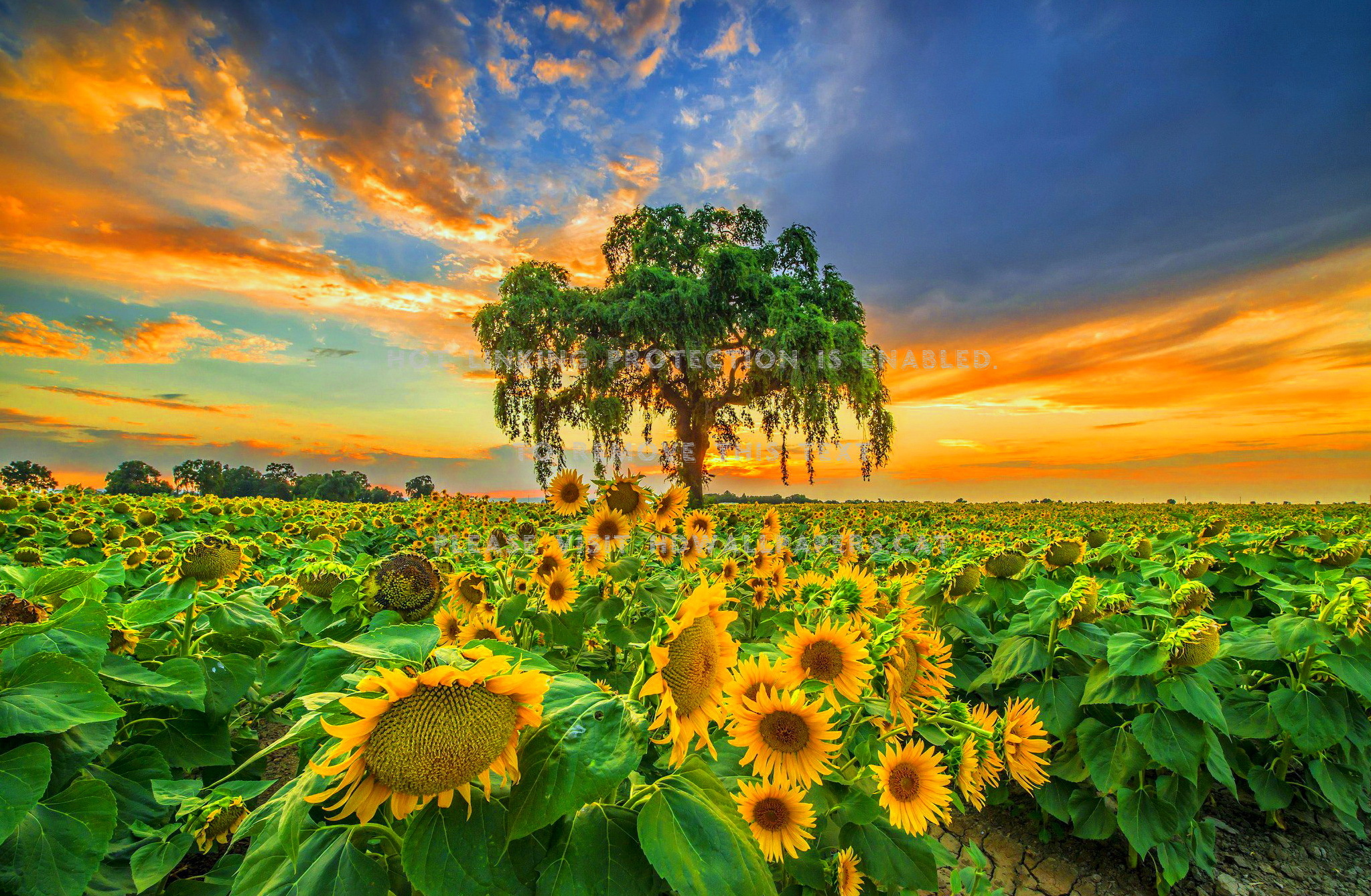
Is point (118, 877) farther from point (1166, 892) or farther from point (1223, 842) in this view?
point (1223, 842)

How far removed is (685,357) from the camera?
17422 mm

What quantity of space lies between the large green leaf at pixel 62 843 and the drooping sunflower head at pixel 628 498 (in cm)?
153

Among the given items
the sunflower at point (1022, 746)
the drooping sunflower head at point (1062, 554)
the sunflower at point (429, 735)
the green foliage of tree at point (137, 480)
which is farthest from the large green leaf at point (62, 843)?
the green foliage of tree at point (137, 480)

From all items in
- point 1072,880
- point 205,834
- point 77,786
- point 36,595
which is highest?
point 36,595

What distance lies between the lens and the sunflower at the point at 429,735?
0.78 metres

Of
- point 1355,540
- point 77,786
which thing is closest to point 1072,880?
point 1355,540

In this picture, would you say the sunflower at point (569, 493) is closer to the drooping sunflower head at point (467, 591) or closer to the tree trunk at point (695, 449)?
the drooping sunflower head at point (467, 591)

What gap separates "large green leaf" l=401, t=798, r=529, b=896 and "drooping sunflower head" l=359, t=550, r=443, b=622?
4.09 feet

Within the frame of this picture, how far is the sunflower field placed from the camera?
838mm

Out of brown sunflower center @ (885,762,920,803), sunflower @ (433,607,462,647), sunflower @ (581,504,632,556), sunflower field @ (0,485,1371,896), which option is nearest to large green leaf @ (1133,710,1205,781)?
sunflower field @ (0,485,1371,896)

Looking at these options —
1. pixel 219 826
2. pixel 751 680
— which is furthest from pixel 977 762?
pixel 219 826

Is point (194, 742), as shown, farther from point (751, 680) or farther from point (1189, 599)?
point (1189, 599)

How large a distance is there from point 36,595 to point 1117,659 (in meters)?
3.37

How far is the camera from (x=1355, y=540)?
3.87 metres
